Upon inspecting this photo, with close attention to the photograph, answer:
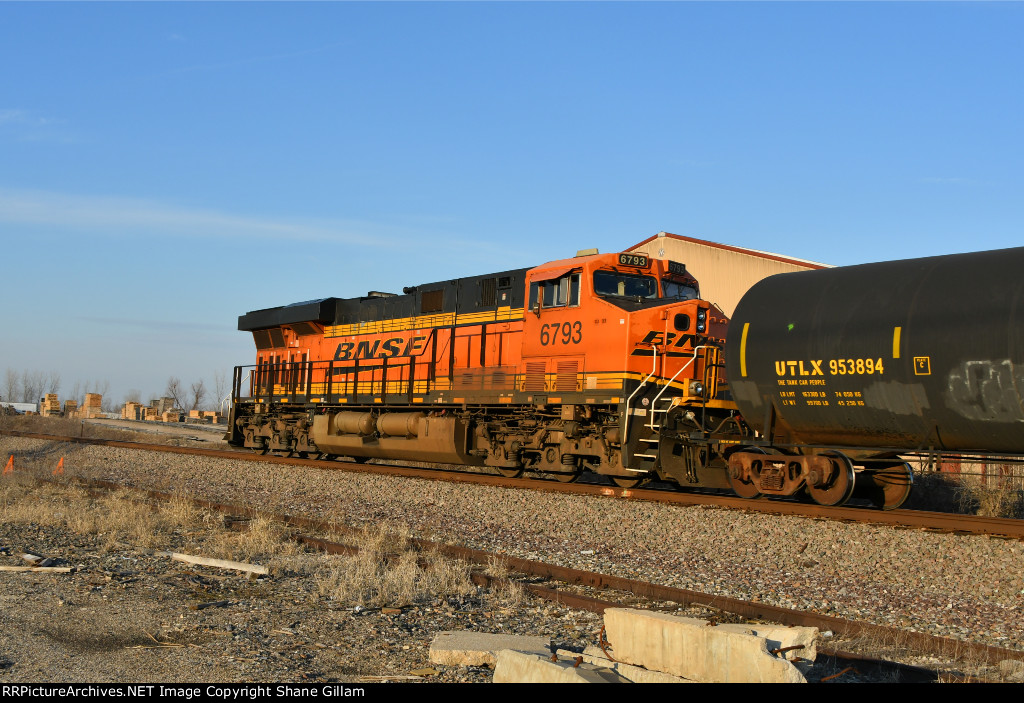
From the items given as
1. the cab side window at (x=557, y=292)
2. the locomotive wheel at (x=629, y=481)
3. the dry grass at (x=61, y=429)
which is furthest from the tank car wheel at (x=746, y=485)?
the dry grass at (x=61, y=429)

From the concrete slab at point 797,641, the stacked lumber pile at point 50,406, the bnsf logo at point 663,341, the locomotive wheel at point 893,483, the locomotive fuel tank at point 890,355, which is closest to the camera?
the concrete slab at point 797,641

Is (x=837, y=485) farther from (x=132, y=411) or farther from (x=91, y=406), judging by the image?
(x=132, y=411)

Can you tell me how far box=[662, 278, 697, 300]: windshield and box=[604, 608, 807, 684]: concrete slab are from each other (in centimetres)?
1043

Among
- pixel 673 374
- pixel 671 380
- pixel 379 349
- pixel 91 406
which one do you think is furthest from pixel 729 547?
pixel 91 406

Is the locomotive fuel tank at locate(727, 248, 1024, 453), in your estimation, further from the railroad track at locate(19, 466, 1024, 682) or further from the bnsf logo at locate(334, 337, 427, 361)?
the bnsf logo at locate(334, 337, 427, 361)

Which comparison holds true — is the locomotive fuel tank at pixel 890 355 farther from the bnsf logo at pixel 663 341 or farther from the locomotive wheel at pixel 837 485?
the bnsf logo at pixel 663 341

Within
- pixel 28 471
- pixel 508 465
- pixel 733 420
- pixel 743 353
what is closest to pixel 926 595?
pixel 743 353

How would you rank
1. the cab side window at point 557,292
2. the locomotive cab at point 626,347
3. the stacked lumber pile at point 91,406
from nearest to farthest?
the locomotive cab at point 626,347 → the cab side window at point 557,292 → the stacked lumber pile at point 91,406

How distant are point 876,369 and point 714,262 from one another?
20813mm

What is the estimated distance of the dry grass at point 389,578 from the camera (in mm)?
7402

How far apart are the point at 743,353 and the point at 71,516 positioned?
9121 mm

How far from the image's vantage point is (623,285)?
1499 cm

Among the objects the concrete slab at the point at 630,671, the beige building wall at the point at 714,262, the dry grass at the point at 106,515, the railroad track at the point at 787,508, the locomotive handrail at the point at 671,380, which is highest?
the beige building wall at the point at 714,262

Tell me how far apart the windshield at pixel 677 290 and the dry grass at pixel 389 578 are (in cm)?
763
